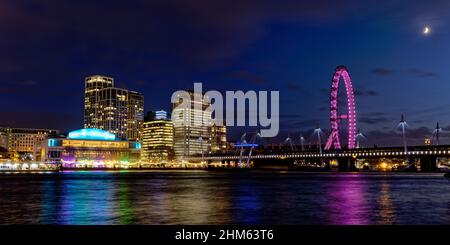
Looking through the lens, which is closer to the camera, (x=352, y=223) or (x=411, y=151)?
(x=352, y=223)

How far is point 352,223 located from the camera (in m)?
29.7

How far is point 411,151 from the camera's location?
19388 cm

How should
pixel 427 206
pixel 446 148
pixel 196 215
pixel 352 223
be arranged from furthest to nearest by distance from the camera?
pixel 446 148 → pixel 427 206 → pixel 196 215 → pixel 352 223
